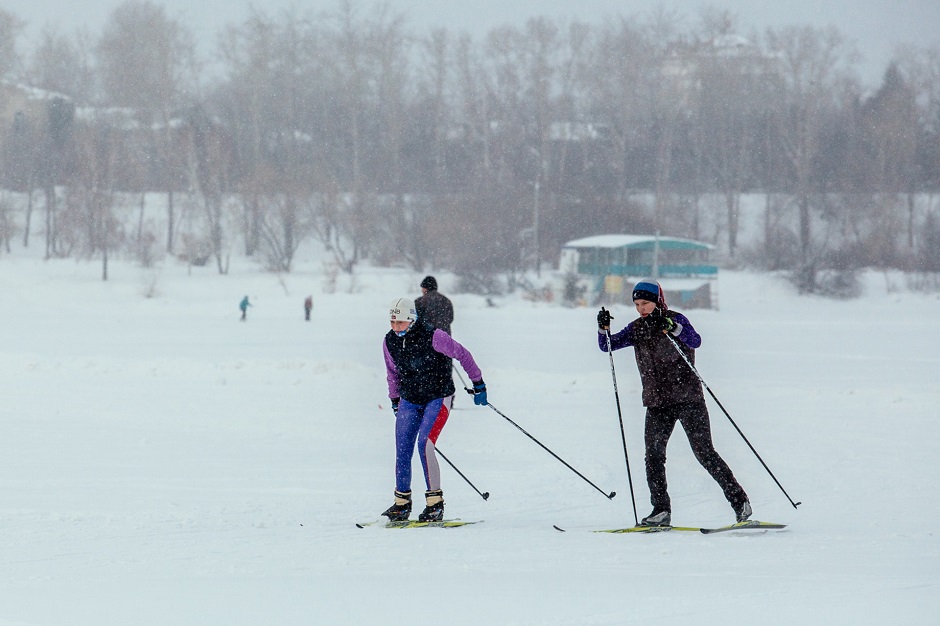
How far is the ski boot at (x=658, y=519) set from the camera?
5789mm

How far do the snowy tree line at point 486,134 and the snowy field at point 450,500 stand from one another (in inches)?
1366

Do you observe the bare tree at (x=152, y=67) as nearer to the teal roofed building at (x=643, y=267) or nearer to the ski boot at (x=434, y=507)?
the teal roofed building at (x=643, y=267)

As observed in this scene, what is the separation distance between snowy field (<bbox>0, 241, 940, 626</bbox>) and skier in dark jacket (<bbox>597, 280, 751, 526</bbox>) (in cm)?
30

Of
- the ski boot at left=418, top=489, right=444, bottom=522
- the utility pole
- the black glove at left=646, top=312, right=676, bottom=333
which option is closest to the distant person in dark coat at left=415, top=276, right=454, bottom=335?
the ski boot at left=418, top=489, right=444, bottom=522

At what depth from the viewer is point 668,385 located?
18.8 ft

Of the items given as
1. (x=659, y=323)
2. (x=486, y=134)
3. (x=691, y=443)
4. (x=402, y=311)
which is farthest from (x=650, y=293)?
(x=486, y=134)

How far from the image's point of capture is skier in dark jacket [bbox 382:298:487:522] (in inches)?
237

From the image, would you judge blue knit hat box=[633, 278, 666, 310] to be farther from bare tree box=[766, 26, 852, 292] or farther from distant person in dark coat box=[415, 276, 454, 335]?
bare tree box=[766, 26, 852, 292]

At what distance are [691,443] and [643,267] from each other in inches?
1592

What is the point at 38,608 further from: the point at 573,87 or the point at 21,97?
the point at 21,97

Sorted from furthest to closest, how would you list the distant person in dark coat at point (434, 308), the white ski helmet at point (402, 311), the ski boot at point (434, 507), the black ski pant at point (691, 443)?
the distant person in dark coat at point (434, 308) → the ski boot at point (434, 507) → the white ski helmet at point (402, 311) → the black ski pant at point (691, 443)

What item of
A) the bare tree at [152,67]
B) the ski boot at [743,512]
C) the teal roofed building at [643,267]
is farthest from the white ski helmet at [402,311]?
the bare tree at [152,67]

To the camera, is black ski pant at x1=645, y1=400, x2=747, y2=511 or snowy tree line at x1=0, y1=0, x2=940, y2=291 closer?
black ski pant at x1=645, y1=400, x2=747, y2=511

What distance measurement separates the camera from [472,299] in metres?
40.6
